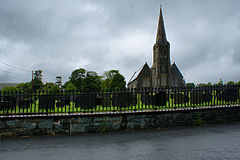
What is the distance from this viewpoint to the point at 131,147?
4.54 metres

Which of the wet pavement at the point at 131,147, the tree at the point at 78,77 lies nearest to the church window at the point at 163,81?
the tree at the point at 78,77

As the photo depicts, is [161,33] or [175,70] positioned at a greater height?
[161,33]

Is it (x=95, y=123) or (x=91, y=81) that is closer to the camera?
(x=95, y=123)

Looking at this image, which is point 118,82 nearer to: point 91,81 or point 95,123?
point 91,81

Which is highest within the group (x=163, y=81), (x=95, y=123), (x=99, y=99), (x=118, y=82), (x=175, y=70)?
(x=175, y=70)

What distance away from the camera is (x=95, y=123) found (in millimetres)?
6477

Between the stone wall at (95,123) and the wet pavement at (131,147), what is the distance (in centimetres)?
44

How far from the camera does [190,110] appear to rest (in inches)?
282

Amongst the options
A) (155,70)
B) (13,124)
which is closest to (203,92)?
(13,124)

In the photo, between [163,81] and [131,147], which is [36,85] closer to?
[163,81]

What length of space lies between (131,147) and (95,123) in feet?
8.06

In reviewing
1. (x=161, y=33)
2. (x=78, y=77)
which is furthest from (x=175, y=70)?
(x=78, y=77)

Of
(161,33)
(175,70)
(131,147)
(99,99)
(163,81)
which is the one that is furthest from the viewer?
(175,70)

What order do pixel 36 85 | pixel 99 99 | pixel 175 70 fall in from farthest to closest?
1. pixel 36 85
2. pixel 175 70
3. pixel 99 99
